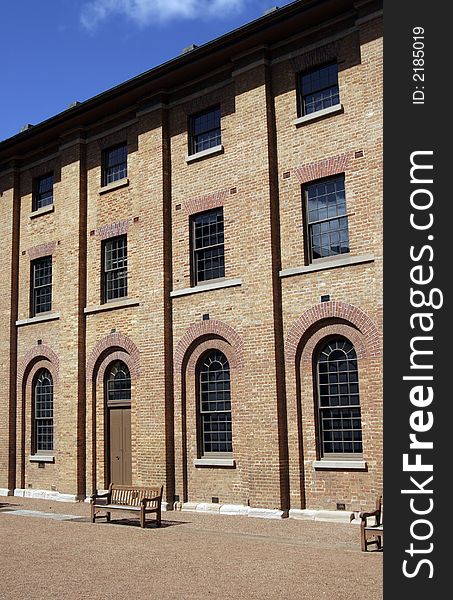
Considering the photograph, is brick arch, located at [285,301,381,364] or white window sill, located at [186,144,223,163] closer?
brick arch, located at [285,301,381,364]

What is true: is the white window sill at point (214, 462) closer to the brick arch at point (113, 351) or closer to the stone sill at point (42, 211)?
the brick arch at point (113, 351)

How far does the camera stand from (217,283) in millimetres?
17172

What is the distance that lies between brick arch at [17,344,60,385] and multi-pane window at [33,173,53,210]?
4.95m

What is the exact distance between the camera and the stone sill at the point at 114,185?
1991 cm

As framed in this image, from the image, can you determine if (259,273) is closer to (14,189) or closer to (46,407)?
(46,407)

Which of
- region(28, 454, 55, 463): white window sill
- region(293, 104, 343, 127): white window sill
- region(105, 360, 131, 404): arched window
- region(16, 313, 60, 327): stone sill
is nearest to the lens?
region(293, 104, 343, 127): white window sill

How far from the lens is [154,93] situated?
19.2m

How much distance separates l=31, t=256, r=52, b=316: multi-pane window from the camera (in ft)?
72.7

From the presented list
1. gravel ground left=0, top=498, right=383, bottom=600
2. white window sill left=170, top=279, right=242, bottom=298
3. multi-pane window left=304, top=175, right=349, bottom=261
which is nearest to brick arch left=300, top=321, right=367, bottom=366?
multi-pane window left=304, top=175, right=349, bottom=261

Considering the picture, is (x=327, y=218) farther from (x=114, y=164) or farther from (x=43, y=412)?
(x=43, y=412)

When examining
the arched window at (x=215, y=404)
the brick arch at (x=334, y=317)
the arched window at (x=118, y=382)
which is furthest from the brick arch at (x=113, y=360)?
the brick arch at (x=334, y=317)

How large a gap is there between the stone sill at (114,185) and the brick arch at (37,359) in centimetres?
531

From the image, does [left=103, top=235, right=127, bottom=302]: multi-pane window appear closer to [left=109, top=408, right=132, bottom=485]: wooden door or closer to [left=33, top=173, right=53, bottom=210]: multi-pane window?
[left=109, top=408, right=132, bottom=485]: wooden door

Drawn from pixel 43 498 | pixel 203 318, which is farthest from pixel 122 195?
pixel 43 498
